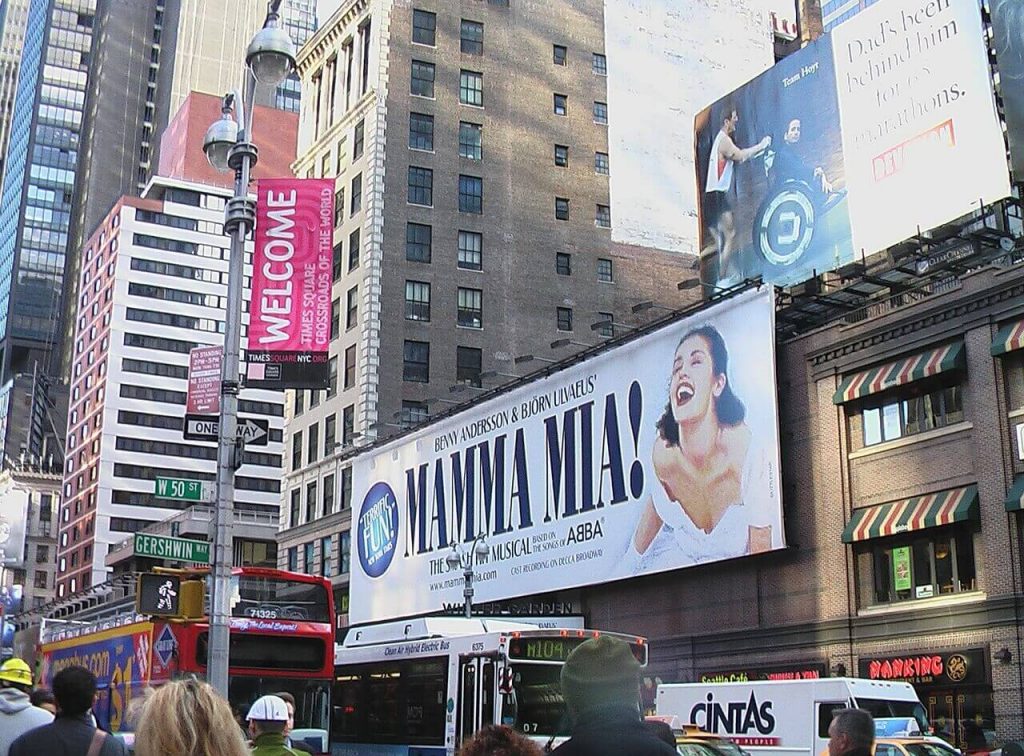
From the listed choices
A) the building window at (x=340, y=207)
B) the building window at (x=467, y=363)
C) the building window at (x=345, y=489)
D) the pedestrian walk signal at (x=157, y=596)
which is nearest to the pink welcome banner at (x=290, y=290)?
the pedestrian walk signal at (x=157, y=596)

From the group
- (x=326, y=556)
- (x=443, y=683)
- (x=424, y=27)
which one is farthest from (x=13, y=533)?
(x=424, y=27)

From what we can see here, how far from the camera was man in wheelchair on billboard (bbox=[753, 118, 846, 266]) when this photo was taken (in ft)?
135

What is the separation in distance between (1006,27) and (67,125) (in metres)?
162

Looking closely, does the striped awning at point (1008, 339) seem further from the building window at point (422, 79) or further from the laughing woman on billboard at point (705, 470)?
the building window at point (422, 79)

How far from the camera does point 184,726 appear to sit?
4520 millimetres

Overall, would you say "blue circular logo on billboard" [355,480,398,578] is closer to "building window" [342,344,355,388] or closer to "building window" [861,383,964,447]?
"building window" [342,344,355,388]

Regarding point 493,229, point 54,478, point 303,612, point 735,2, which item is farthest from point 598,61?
point 54,478

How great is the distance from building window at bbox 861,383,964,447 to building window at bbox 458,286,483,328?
3387cm

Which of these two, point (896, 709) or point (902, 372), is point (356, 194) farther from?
point (896, 709)

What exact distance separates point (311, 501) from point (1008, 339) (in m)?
43.0

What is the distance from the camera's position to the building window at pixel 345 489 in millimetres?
63278

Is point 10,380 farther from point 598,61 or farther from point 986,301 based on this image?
point 986,301

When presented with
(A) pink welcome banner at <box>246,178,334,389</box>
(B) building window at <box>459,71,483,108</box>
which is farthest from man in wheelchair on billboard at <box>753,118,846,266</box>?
(B) building window at <box>459,71,483,108</box>

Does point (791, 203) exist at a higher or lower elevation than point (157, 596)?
higher
